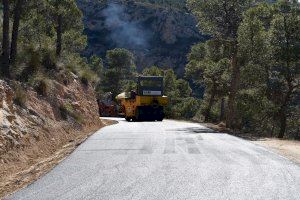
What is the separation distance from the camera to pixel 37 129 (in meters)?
17.4

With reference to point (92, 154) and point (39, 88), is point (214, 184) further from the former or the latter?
point (39, 88)

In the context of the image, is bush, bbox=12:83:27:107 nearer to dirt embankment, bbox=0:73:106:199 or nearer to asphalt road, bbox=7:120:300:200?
dirt embankment, bbox=0:73:106:199

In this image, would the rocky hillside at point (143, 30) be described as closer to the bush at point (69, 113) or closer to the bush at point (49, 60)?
the bush at point (49, 60)

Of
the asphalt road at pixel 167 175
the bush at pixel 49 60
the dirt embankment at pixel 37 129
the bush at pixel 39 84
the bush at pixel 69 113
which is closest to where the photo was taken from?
the asphalt road at pixel 167 175

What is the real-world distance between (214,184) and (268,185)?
1.12 meters

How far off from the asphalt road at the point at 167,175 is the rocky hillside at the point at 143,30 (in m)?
117

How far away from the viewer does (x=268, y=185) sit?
9750 mm

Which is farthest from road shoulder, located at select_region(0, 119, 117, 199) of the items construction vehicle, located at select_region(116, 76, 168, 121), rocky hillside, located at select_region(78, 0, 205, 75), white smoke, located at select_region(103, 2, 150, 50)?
white smoke, located at select_region(103, 2, 150, 50)

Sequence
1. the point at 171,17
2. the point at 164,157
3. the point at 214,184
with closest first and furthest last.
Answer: the point at 214,184 < the point at 164,157 < the point at 171,17

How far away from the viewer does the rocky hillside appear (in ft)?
448

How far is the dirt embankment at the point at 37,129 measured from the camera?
12.2m

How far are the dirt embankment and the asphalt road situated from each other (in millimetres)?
905

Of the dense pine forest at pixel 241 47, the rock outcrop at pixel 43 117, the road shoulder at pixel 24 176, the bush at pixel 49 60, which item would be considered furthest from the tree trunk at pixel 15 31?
the road shoulder at pixel 24 176

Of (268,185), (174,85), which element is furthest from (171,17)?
(268,185)
